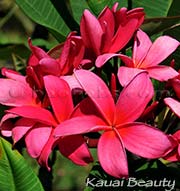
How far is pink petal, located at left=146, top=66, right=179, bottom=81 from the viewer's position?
0.81 m

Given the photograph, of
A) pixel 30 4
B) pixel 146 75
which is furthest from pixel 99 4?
pixel 146 75

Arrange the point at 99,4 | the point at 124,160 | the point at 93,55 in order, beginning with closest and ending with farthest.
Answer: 1. the point at 124,160
2. the point at 93,55
3. the point at 99,4

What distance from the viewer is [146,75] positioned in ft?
2.51

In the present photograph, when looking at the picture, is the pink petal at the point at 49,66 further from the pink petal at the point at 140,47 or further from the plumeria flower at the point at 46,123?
the pink petal at the point at 140,47

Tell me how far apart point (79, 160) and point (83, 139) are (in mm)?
29

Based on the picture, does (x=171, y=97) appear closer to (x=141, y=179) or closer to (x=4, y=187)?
(x=141, y=179)

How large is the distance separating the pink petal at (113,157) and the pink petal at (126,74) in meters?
0.08

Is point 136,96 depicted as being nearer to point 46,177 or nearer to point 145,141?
point 145,141

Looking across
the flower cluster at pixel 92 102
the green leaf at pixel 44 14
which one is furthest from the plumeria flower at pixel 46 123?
the green leaf at pixel 44 14

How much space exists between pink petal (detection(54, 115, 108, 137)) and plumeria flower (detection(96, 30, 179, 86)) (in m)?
0.07

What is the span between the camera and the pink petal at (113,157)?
0.72m

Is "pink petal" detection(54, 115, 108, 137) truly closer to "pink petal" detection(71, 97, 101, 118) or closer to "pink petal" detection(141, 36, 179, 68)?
"pink petal" detection(71, 97, 101, 118)

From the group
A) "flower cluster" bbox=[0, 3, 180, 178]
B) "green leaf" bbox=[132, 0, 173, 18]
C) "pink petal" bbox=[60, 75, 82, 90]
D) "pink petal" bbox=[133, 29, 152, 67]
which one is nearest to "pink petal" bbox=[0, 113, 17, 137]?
"flower cluster" bbox=[0, 3, 180, 178]

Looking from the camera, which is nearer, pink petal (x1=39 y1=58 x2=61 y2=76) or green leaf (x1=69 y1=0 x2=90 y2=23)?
pink petal (x1=39 y1=58 x2=61 y2=76)
